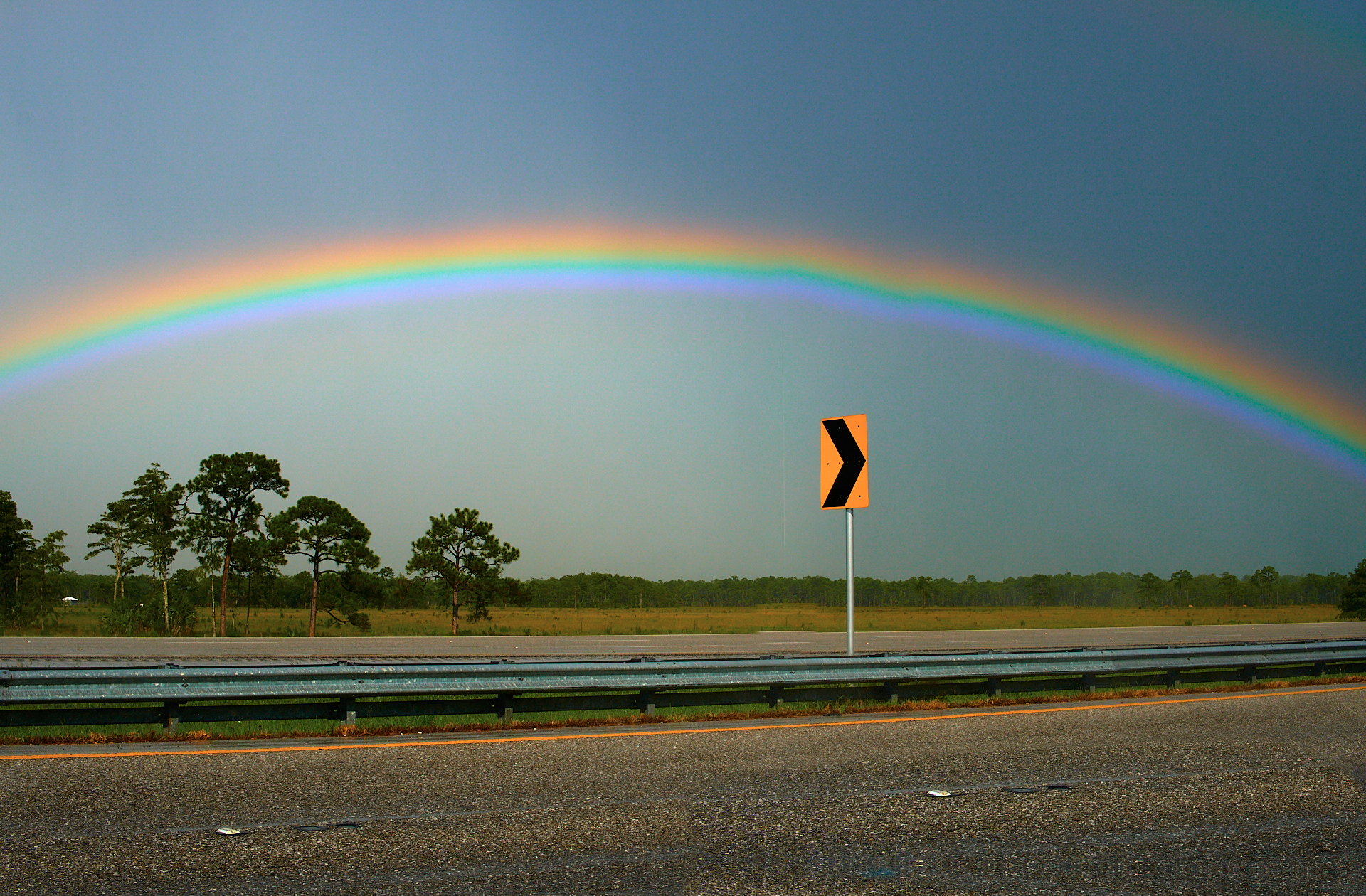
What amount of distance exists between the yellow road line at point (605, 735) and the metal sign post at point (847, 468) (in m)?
2.44

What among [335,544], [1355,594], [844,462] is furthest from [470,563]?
[1355,594]

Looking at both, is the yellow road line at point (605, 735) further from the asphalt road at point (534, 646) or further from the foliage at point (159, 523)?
the foliage at point (159, 523)

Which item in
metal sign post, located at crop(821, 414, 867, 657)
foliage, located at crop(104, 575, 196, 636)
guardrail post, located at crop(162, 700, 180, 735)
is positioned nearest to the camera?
guardrail post, located at crop(162, 700, 180, 735)

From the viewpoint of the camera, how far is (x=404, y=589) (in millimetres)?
51656

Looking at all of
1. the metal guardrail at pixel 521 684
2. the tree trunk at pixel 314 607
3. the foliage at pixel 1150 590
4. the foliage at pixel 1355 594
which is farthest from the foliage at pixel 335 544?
the foliage at pixel 1150 590

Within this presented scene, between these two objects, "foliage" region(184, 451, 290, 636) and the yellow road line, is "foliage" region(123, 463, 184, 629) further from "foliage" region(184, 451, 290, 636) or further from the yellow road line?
the yellow road line

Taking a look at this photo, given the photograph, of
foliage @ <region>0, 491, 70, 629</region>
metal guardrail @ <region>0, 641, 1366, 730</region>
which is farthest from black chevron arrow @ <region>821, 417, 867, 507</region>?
foliage @ <region>0, 491, 70, 629</region>

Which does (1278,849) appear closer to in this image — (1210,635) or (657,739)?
(657,739)

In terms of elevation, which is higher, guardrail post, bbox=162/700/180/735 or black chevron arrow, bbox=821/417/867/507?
black chevron arrow, bbox=821/417/867/507

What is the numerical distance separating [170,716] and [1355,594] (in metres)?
90.0

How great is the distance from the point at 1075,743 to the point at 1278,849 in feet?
12.6

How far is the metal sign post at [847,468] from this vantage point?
45.1 ft

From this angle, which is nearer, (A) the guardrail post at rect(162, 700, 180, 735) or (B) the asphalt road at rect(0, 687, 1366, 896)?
(B) the asphalt road at rect(0, 687, 1366, 896)

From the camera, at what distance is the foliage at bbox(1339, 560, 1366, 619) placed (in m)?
75.8
